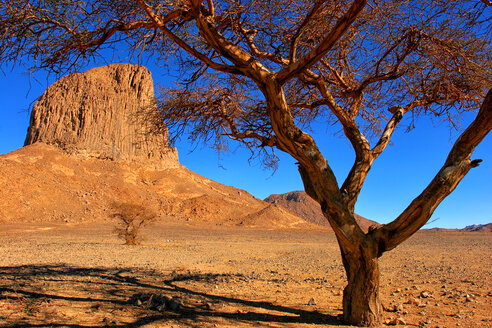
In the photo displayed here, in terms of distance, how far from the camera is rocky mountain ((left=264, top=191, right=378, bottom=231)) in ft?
A: 384

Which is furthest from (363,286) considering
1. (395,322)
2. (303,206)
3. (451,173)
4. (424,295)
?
(303,206)

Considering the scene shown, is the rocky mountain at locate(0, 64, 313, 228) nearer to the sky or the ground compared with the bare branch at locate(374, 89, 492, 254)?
nearer to the sky

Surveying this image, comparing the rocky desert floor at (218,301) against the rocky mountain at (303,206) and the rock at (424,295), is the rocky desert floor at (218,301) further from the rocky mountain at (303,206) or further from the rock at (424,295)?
the rocky mountain at (303,206)

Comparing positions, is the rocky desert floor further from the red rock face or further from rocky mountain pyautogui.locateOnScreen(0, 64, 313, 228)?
the red rock face

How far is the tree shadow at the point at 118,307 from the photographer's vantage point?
13.2ft

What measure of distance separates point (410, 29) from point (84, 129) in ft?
236

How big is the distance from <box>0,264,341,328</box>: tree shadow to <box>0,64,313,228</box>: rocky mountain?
39.4 meters

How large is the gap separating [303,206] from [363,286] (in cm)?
12744

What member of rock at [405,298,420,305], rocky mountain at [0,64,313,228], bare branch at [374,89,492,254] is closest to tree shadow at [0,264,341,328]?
rock at [405,298,420,305]

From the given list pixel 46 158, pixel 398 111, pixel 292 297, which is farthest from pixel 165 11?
pixel 46 158

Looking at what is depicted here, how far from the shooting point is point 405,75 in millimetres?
6691

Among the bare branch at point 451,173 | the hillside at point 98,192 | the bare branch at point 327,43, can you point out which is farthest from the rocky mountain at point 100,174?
the bare branch at point 451,173

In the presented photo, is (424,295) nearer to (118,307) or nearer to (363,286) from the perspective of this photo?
(363,286)

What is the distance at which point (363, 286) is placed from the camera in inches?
158
